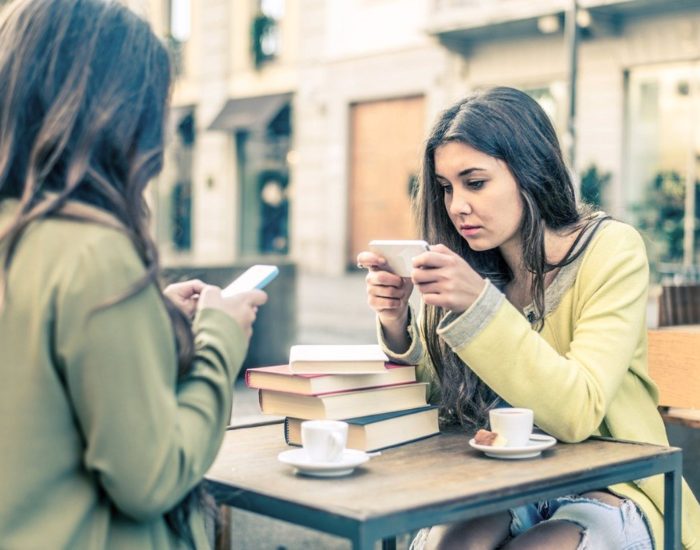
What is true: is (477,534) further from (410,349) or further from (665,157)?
(665,157)

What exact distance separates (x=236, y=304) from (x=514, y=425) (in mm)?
594

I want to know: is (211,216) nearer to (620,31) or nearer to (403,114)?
(403,114)

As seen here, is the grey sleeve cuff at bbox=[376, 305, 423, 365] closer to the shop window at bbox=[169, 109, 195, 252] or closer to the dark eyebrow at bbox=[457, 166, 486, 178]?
the dark eyebrow at bbox=[457, 166, 486, 178]

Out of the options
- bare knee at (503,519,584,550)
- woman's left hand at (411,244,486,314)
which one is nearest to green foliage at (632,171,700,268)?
bare knee at (503,519,584,550)


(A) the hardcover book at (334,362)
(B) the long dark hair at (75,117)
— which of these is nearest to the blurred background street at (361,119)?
(A) the hardcover book at (334,362)

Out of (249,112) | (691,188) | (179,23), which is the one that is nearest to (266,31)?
(249,112)

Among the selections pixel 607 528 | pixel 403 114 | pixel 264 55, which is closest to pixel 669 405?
pixel 607 528

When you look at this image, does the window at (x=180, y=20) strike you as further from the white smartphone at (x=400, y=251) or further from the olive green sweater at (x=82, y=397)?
the olive green sweater at (x=82, y=397)

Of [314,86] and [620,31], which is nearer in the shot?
[620,31]

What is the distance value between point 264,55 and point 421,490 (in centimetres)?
2046

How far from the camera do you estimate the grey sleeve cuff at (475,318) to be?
1.98m

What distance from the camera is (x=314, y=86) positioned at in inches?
784

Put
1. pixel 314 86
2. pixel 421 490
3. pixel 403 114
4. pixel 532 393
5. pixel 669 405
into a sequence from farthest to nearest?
1. pixel 314 86
2. pixel 403 114
3. pixel 669 405
4. pixel 532 393
5. pixel 421 490

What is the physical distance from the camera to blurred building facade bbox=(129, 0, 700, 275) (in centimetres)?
1466
